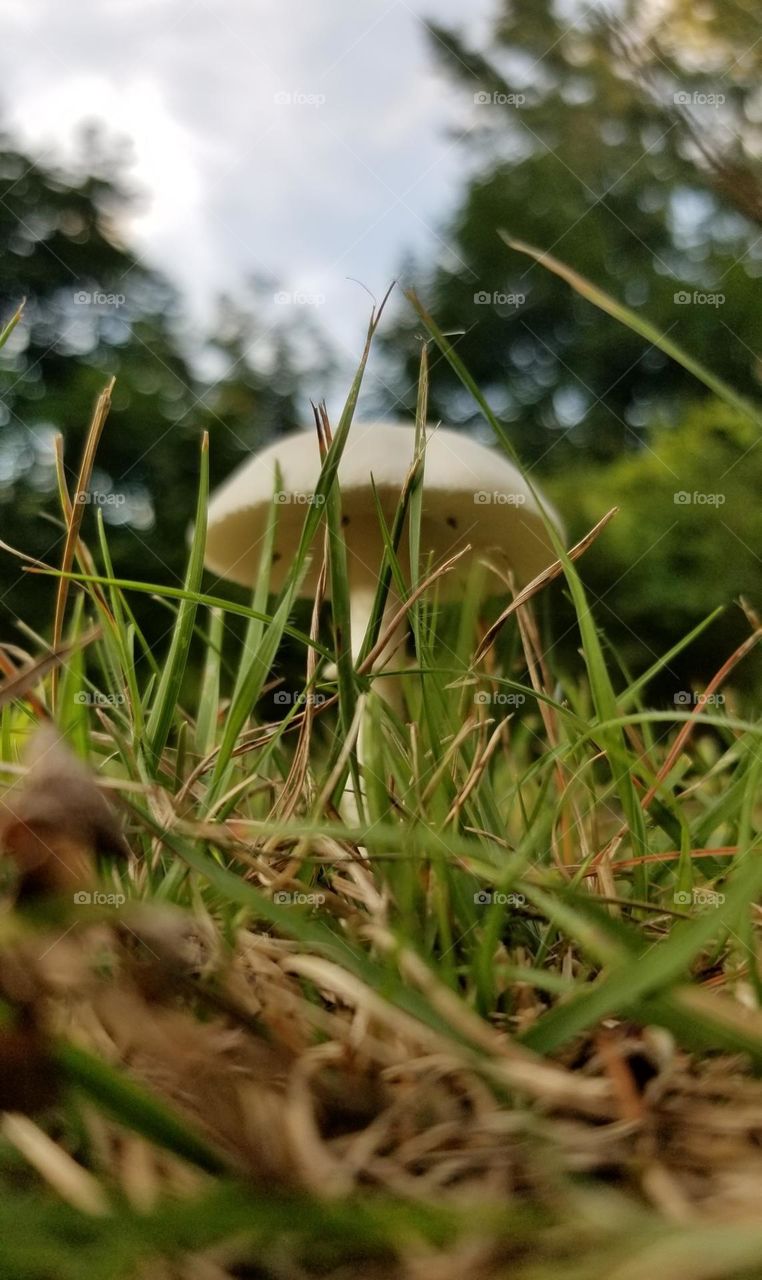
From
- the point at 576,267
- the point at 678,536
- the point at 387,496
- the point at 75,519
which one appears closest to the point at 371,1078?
the point at 75,519

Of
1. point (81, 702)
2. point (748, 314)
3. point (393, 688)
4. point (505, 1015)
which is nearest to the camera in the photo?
point (505, 1015)

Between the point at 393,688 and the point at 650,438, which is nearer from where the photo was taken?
the point at 393,688

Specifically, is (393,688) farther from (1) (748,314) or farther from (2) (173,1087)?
(1) (748,314)

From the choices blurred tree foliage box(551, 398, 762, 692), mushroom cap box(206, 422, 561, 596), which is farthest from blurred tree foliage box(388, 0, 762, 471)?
mushroom cap box(206, 422, 561, 596)

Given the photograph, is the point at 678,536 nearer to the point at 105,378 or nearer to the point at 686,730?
the point at 105,378

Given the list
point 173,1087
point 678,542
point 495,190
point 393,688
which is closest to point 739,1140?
point 173,1087
